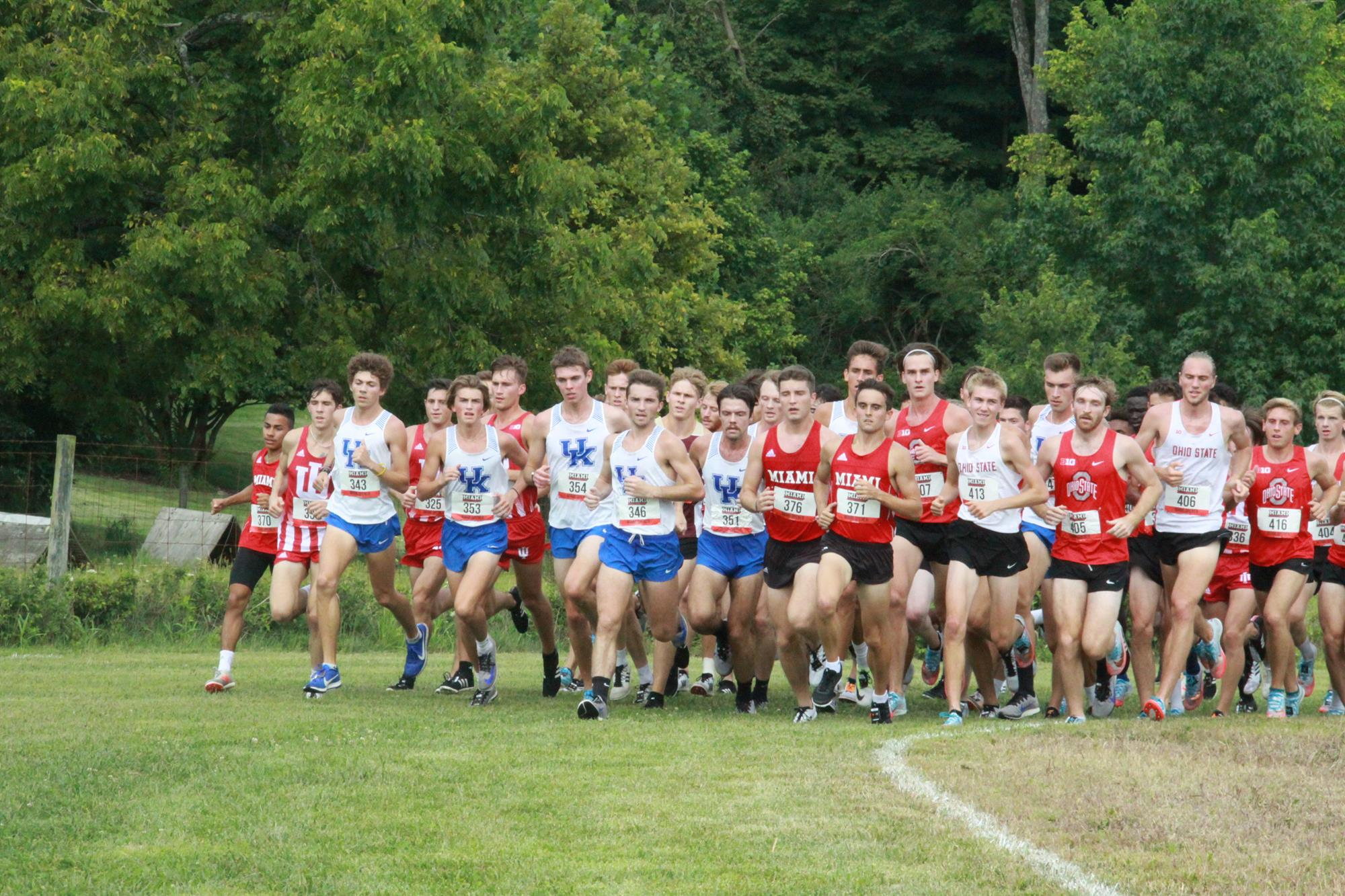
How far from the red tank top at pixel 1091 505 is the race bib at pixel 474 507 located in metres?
3.96

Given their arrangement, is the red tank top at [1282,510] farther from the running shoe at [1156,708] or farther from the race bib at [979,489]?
the race bib at [979,489]

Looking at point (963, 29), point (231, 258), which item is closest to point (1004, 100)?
point (963, 29)

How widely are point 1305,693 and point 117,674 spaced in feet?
33.0

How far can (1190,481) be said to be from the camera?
39.3ft

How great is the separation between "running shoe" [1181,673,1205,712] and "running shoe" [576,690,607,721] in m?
4.89

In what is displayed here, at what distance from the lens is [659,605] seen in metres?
12.0

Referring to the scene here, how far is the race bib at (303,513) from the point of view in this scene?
41.3 ft

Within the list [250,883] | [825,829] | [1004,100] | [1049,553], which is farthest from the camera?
[1004,100]

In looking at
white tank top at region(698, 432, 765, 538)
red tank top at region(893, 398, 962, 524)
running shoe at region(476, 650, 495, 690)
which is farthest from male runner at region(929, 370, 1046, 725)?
running shoe at region(476, 650, 495, 690)

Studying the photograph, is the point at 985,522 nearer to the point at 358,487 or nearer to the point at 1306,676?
the point at 358,487

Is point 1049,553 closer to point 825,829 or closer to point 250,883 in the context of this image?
point 825,829

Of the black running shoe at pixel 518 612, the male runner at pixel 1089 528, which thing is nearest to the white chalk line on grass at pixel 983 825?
the male runner at pixel 1089 528

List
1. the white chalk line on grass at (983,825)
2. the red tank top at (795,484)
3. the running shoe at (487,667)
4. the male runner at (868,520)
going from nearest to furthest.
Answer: the white chalk line on grass at (983,825) → the male runner at (868,520) → the red tank top at (795,484) → the running shoe at (487,667)

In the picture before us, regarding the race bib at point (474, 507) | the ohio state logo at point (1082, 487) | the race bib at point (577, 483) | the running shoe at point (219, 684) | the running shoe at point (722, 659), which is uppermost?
the ohio state logo at point (1082, 487)
